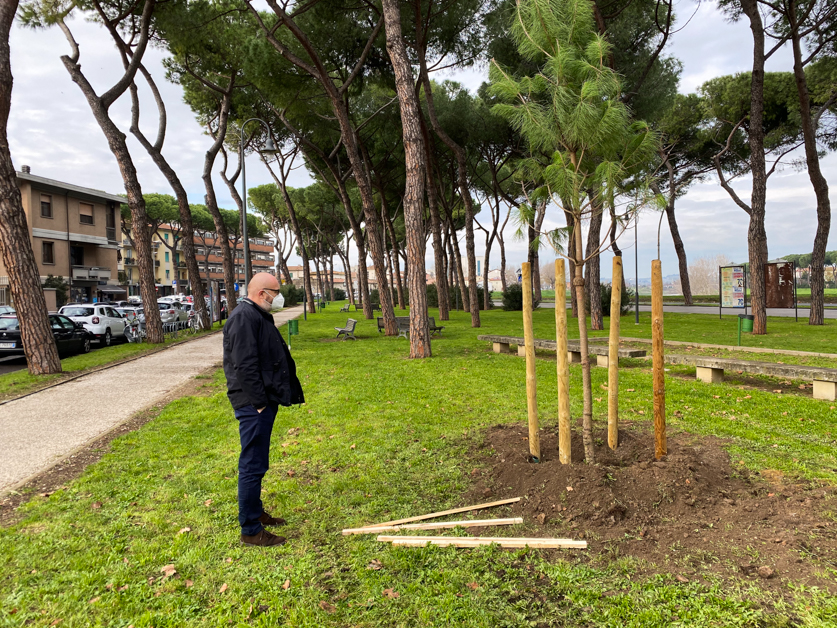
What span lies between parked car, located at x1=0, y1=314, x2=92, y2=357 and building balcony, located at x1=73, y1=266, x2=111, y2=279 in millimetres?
27185

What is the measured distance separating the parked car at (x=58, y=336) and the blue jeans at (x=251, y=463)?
12094 mm

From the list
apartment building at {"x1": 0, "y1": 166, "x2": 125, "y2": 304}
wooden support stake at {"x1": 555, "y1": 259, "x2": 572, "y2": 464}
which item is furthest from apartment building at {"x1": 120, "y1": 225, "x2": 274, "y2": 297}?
wooden support stake at {"x1": 555, "y1": 259, "x2": 572, "y2": 464}

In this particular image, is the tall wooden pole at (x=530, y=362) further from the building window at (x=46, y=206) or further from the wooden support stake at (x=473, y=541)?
the building window at (x=46, y=206)

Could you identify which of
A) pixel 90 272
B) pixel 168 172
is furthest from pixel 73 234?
pixel 168 172

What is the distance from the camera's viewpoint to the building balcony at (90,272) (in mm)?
39312

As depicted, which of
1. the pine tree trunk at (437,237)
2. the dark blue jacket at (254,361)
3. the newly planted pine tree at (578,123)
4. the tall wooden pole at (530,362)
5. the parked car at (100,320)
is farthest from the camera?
the pine tree trunk at (437,237)

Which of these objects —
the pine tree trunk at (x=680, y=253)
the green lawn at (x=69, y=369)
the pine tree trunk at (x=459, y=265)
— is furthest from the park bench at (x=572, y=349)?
the pine tree trunk at (x=680, y=253)

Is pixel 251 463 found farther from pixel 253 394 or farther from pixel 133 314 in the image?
pixel 133 314

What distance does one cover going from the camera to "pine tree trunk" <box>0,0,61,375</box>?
10.0 metres

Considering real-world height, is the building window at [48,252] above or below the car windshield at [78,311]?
above

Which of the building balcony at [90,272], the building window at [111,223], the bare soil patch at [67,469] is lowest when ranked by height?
the bare soil patch at [67,469]

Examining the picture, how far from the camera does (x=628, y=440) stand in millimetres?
4770

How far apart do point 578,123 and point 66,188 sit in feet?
140

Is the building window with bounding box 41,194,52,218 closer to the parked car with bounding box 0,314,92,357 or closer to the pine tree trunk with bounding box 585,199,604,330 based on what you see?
the parked car with bounding box 0,314,92,357
